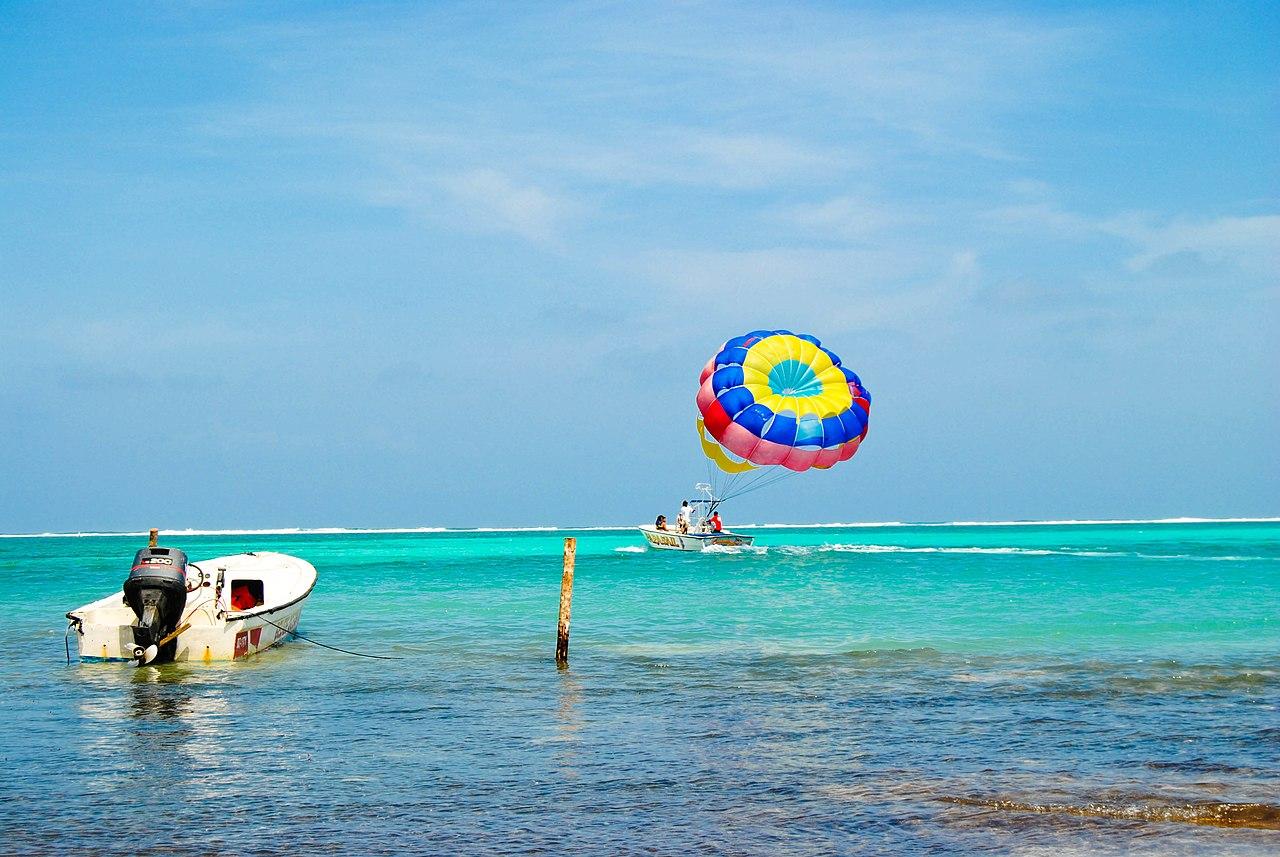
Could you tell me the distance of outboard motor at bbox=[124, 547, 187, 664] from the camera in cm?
1769

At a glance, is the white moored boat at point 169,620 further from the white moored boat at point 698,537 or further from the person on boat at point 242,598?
the white moored boat at point 698,537

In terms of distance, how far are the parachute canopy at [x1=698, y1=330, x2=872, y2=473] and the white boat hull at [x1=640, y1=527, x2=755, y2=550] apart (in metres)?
18.6

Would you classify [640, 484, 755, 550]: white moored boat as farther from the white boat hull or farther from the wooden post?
the wooden post

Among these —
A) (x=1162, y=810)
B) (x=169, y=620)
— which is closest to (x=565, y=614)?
(x=169, y=620)

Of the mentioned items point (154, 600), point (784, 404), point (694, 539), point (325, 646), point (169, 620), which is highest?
point (784, 404)

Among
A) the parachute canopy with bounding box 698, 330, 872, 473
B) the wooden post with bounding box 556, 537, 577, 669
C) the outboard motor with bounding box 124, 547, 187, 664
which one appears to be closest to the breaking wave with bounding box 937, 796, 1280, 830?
the wooden post with bounding box 556, 537, 577, 669

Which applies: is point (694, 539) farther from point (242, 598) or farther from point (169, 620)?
point (169, 620)

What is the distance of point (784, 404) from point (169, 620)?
17.2 m

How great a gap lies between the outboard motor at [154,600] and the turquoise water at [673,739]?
19.6 inches

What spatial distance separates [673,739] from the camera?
41.5ft

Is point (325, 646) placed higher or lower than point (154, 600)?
lower

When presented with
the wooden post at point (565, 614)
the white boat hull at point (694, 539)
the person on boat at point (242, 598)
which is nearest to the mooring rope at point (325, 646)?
the person on boat at point (242, 598)

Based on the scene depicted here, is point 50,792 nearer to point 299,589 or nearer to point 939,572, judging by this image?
point 299,589

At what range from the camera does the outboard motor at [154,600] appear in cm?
1769
